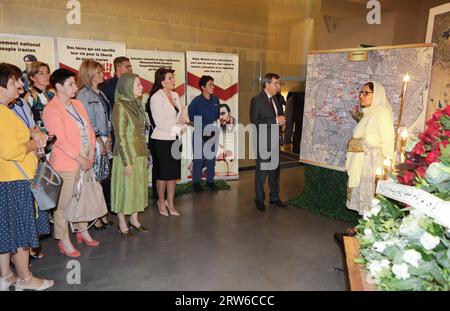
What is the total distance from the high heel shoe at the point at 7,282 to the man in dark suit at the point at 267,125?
9.43 feet

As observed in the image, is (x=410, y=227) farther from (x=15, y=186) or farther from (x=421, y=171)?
(x=15, y=186)

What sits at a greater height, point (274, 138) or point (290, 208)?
point (274, 138)

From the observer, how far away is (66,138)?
310 centimetres

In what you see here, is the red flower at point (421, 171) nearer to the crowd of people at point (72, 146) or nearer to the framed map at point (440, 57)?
the framed map at point (440, 57)

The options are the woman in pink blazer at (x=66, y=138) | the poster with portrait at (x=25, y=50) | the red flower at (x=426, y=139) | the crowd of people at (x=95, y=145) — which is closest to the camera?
the red flower at (x=426, y=139)

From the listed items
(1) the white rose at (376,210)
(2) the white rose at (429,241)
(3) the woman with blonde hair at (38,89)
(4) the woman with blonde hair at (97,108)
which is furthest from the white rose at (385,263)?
(3) the woman with blonde hair at (38,89)

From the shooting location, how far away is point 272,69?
7.32 meters

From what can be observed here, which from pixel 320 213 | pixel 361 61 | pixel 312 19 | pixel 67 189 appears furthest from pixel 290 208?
pixel 312 19

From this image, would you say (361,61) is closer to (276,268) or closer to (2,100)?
(276,268)

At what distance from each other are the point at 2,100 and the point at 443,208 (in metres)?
2.72

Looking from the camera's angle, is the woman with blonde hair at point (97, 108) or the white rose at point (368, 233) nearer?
the white rose at point (368, 233)

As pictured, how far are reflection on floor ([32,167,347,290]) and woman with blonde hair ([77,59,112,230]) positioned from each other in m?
0.78

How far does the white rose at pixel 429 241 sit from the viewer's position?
1.47 metres

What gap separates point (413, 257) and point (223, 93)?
4.80 meters
